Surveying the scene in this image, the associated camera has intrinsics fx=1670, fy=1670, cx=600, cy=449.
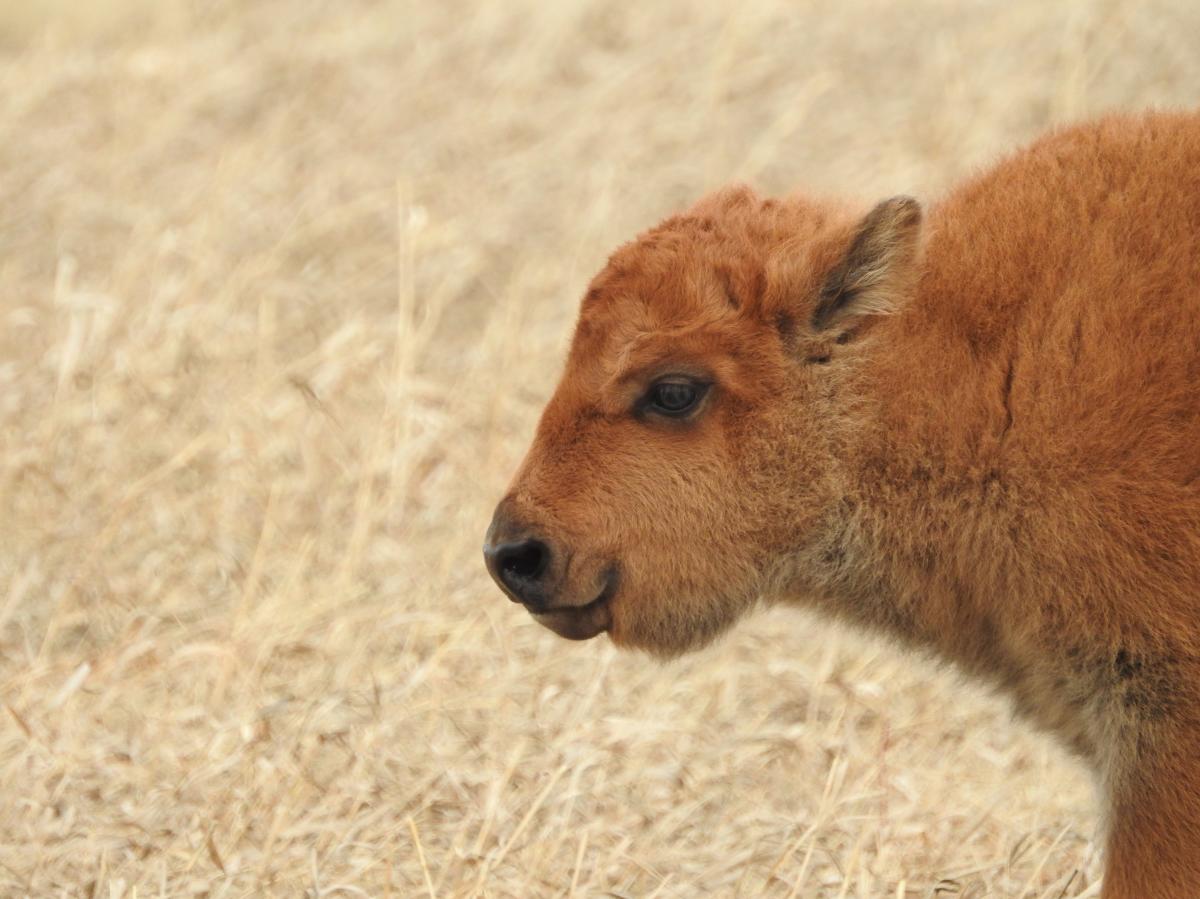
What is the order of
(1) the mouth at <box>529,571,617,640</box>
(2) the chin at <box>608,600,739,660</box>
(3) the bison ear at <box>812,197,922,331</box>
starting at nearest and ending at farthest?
(3) the bison ear at <box>812,197,922,331</box> → (1) the mouth at <box>529,571,617,640</box> → (2) the chin at <box>608,600,739,660</box>

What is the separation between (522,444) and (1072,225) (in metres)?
4.46

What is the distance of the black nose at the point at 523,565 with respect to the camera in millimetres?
4570

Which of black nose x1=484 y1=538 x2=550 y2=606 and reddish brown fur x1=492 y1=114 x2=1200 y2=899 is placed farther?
black nose x1=484 y1=538 x2=550 y2=606

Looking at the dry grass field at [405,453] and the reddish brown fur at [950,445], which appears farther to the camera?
the dry grass field at [405,453]

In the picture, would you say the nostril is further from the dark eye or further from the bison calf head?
the dark eye

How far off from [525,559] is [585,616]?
29 cm

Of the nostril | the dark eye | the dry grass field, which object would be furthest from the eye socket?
the dry grass field

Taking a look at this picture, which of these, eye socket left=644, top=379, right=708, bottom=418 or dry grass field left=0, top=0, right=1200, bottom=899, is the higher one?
eye socket left=644, top=379, right=708, bottom=418

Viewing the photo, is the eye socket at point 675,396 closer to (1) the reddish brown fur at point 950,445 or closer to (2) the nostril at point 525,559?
(1) the reddish brown fur at point 950,445

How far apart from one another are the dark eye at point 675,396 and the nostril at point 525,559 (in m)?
0.50

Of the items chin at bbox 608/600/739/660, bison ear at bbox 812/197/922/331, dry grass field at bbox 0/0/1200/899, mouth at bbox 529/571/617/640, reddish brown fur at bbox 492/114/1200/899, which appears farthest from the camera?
dry grass field at bbox 0/0/1200/899

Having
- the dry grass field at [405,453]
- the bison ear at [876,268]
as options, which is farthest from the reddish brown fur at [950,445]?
the dry grass field at [405,453]

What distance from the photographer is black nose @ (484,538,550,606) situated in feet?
15.0

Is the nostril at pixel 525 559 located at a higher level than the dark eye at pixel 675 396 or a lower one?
lower
